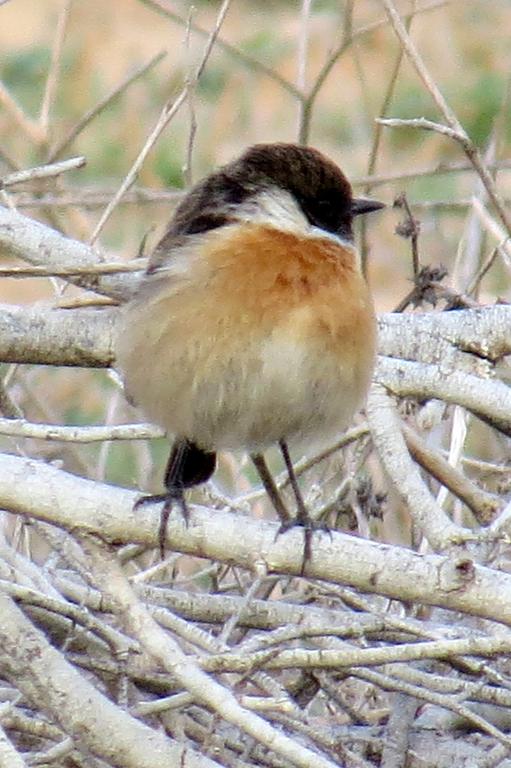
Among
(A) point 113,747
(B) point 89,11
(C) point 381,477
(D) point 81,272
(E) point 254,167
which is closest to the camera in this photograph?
(A) point 113,747

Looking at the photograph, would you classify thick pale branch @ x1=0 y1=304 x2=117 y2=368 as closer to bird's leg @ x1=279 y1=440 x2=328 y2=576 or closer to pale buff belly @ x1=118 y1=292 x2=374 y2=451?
pale buff belly @ x1=118 y1=292 x2=374 y2=451

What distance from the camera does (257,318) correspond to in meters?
4.04

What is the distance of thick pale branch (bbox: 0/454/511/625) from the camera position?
3238 millimetres

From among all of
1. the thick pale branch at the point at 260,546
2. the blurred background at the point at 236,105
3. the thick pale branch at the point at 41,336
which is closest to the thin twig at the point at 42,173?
the thick pale branch at the point at 41,336

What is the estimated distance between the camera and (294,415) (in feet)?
13.7

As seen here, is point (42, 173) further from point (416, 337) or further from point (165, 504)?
point (416, 337)

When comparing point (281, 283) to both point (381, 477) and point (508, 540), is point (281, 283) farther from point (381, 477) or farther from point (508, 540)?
point (381, 477)

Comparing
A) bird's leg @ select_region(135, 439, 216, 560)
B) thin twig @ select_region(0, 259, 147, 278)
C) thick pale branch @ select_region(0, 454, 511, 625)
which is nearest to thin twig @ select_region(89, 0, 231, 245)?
thin twig @ select_region(0, 259, 147, 278)

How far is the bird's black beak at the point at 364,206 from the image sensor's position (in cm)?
451

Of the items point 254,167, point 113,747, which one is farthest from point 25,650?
point 254,167

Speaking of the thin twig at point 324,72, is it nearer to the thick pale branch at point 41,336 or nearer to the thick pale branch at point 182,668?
the thick pale branch at point 41,336

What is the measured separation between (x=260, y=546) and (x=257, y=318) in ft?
2.70

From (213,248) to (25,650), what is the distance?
122cm

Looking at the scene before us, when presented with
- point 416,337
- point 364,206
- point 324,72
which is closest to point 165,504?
point 416,337
